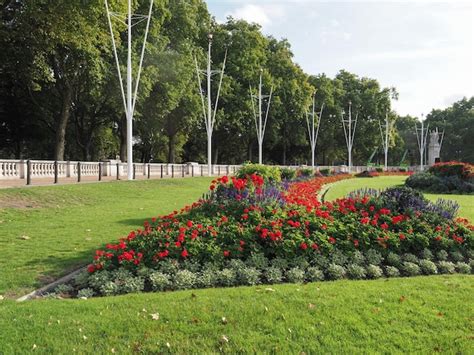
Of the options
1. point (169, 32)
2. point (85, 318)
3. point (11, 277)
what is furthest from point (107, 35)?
point (85, 318)

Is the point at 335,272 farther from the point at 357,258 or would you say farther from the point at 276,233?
the point at 276,233

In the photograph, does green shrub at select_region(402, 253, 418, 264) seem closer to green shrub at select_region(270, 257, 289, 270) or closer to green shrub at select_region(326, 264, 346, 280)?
green shrub at select_region(326, 264, 346, 280)

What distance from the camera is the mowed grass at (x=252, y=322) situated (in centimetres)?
389

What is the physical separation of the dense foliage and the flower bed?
1800cm

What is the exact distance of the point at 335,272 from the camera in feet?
20.0

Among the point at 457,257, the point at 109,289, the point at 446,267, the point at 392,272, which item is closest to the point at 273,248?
the point at 392,272

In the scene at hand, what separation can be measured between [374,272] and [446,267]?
121cm

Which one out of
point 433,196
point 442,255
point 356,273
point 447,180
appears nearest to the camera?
point 356,273

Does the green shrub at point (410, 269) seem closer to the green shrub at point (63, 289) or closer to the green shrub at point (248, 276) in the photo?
the green shrub at point (248, 276)

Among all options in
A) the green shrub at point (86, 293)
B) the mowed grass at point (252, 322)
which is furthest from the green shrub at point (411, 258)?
the green shrub at point (86, 293)

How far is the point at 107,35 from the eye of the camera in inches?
1110

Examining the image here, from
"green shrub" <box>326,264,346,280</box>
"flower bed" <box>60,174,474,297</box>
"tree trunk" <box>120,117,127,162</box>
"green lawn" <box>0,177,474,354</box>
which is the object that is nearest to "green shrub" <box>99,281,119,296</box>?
"flower bed" <box>60,174,474,297</box>

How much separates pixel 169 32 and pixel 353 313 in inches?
1559

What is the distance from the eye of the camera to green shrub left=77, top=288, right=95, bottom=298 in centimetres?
540
